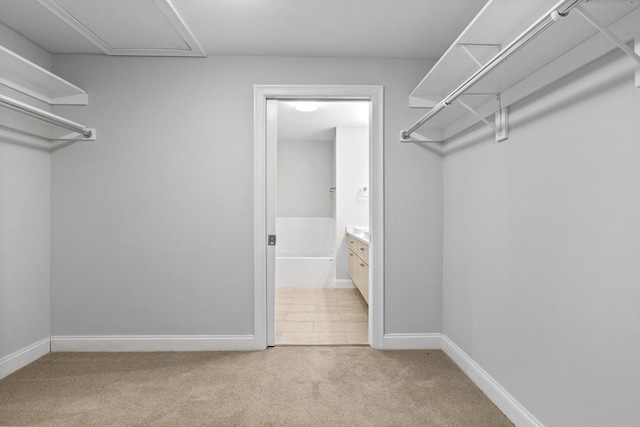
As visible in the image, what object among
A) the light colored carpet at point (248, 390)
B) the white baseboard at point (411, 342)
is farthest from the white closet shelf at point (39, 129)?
the white baseboard at point (411, 342)

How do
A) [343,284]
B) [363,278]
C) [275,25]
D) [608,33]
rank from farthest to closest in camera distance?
[343,284] → [363,278] → [275,25] → [608,33]

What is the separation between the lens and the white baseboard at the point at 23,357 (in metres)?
2.35

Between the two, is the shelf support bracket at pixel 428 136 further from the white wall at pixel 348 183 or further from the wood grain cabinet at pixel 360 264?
the white wall at pixel 348 183

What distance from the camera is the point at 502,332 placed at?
77.6 inches

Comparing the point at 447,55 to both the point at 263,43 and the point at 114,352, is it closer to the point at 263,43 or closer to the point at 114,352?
the point at 263,43

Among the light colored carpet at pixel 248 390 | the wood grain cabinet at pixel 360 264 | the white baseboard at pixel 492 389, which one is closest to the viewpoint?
the white baseboard at pixel 492 389

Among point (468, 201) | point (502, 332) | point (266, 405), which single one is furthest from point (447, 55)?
point (266, 405)

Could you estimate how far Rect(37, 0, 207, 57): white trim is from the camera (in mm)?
2066

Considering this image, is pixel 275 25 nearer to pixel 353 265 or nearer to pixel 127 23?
pixel 127 23

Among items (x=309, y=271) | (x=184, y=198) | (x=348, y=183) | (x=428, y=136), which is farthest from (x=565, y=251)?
(x=309, y=271)

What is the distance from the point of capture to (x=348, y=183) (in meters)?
5.32

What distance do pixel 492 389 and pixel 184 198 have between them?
2.47m

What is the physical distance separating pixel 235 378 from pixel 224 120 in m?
1.89

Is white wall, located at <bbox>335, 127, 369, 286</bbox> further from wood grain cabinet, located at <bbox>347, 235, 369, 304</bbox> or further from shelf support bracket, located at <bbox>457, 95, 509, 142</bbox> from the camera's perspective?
shelf support bracket, located at <bbox>457, 95, 509, 142</bbox>
